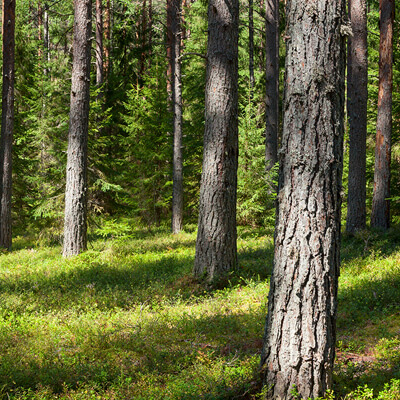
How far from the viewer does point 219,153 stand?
795 centimetres

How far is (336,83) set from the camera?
142 inches

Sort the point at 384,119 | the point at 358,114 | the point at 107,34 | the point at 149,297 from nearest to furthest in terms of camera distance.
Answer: the point at 149,297 → the point at 358,114 → the point at 384,119 → the point at 107,34

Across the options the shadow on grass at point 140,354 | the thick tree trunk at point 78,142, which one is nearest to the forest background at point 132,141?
the thick tree trunk at point 78,142

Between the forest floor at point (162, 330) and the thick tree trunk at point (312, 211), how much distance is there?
469 mm

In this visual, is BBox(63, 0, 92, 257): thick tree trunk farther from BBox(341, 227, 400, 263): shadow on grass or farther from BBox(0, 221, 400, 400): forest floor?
BBox(341, 227, 400, 263): shadow on grass

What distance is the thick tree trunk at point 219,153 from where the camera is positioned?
7957mm

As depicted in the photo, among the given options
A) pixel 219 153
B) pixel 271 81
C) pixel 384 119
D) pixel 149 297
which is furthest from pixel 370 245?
pixel 271 81

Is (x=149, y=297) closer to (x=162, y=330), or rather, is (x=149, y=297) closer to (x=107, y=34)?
(x=162, y=330)

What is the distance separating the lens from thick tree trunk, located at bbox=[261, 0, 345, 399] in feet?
11.7

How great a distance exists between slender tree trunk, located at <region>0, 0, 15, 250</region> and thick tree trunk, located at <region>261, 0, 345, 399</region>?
41.8 ft

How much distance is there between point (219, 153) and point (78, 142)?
524cm

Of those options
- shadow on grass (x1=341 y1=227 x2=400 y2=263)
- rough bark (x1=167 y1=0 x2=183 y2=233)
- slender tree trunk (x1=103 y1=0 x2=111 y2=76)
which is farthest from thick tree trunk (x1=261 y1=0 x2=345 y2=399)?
slender tree trunk (x1=103 y1=0 x2=111 y2=76)

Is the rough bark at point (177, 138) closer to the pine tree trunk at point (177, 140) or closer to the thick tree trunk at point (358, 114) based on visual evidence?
the pine tree trunk at point (177, 140)

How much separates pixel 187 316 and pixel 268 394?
110 inches
